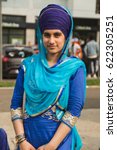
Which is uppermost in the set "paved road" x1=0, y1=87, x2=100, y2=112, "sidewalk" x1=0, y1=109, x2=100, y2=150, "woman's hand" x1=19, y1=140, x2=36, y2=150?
"woman's hand" x1=19, y1=140, x2=36, y2=150

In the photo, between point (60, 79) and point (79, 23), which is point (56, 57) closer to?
point (60, 79)

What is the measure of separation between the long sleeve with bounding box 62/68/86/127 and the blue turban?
12.0 inches

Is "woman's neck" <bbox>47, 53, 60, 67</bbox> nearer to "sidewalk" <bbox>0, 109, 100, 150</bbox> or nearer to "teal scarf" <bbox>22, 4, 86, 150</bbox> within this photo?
"teal scarf" <bbox>22, 4, 86, 150</bbox>

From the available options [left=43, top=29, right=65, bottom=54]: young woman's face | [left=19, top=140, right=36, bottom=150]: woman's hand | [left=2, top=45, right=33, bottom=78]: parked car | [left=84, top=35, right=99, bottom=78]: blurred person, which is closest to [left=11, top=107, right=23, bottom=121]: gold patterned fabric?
[left=19, top=140, right=36, bottom=150]: woman's hand

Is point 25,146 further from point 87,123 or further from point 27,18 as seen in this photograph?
point 27,18

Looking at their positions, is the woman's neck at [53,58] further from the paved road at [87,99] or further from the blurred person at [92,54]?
the blurred person at [92,54]

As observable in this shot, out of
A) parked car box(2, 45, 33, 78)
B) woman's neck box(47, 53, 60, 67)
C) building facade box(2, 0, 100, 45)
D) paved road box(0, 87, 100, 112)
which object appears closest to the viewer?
woman's neck box(47, 53, 60, 67)

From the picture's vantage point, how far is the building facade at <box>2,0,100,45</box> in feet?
106

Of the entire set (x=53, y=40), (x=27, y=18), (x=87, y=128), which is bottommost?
(x=87, y=128)

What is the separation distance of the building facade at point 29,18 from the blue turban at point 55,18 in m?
27.7

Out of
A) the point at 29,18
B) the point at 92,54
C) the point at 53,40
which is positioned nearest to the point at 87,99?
the point at 92,54

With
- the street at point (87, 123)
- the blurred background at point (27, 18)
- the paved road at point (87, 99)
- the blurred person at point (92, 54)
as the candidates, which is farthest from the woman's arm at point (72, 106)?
the blurred background at point (27, 18)

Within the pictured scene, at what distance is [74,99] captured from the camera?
277cm

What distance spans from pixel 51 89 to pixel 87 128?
17.3 feet
